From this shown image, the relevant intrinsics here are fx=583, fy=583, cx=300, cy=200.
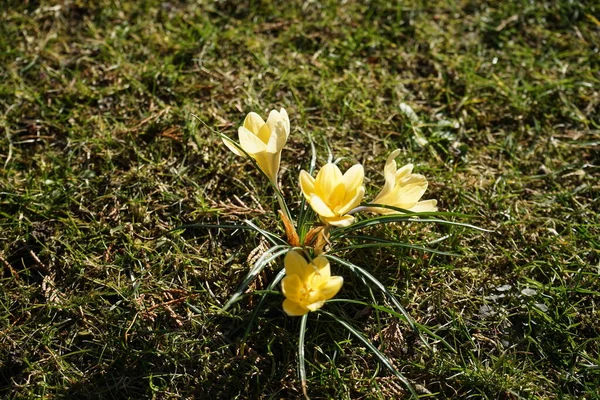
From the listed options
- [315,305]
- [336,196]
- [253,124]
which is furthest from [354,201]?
[253,124]

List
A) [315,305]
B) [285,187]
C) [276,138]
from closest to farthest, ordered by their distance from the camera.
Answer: [315,305]
[276,138]
[285,187]

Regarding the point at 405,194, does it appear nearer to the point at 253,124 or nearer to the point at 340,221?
the point at 340,221

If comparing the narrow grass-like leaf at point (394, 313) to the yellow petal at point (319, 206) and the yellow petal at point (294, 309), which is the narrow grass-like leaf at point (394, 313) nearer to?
the yellow petal at point (294, 309)

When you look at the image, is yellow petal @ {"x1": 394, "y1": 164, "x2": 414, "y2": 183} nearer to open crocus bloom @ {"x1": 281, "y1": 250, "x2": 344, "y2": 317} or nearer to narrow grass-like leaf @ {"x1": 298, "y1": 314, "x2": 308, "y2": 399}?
open crocus bloom @ {"x1": 281, "y1": 250, "x2": 344, "y2": 317}

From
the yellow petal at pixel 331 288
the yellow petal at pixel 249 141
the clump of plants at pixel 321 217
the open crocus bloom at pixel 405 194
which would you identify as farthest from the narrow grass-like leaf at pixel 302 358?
the yellow petal at pixel 249 141

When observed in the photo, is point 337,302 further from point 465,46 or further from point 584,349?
point 465,46

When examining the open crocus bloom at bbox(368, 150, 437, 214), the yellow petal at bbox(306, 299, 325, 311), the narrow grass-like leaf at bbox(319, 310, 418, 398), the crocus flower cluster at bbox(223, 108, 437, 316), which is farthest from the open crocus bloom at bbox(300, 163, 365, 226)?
the narrow grass-like leaf at bbox(319, 310, 418, 398)

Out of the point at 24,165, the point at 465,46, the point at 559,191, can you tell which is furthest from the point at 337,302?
the point at 465,46
